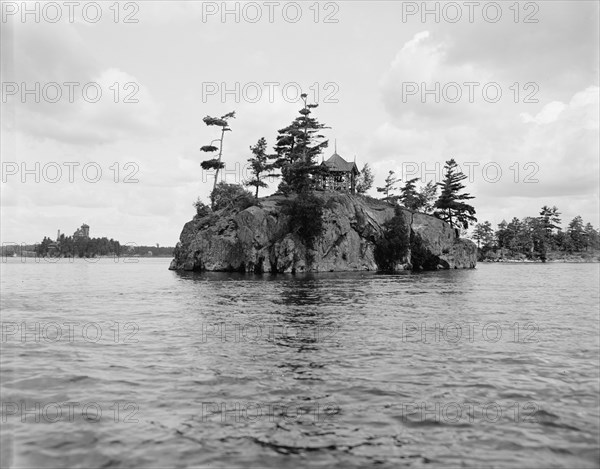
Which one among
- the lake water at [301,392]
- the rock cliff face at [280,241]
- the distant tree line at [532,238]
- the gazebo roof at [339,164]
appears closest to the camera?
the lake water at [301,392]

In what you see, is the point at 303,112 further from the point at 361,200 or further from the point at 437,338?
the point at 437,338

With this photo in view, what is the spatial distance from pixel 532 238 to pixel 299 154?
430 feet

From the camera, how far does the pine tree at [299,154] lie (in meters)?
77.6

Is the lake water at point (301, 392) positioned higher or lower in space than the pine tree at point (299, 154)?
lower

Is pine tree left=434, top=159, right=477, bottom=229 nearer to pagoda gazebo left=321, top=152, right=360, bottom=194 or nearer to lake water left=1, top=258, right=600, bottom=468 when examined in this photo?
pagoda gazebo left=321, top=152, right=360, bottom=194

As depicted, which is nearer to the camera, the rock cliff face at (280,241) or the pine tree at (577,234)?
the rock cliff face at (280,241)

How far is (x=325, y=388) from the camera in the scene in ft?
33.6

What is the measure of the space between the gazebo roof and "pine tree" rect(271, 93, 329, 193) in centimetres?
617

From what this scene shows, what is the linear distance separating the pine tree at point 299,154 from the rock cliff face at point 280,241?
4430mm

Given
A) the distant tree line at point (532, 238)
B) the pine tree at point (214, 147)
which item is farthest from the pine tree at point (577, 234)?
the pine tree at point (214, 147)

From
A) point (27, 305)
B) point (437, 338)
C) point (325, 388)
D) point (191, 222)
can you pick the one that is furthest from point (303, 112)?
point (325, 388)

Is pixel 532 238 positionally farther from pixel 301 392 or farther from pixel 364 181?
pixel 301 392

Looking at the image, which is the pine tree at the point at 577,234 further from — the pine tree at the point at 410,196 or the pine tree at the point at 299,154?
the pine tree at the point at 299,154

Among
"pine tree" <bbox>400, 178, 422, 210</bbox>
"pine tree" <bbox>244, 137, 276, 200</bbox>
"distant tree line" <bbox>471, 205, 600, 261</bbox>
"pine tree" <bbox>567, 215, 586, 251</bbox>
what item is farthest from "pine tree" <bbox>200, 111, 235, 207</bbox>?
→ "pine tree" <bbox>567, 215, 586, 251</bbox>
